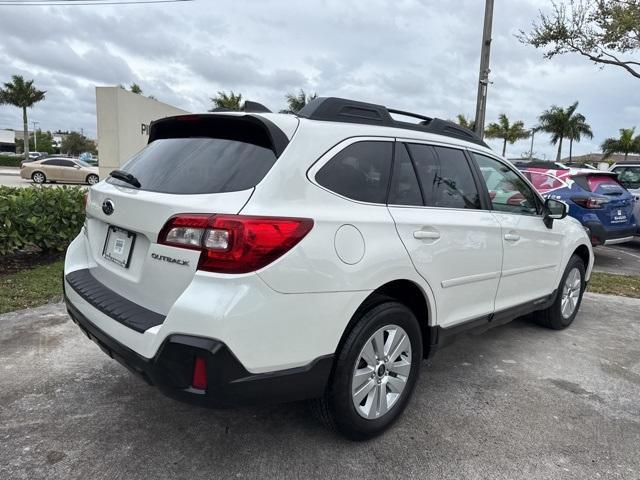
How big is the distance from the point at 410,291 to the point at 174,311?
1.37 m

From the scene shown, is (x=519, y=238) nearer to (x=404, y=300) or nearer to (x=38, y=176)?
(x=404, y=300)

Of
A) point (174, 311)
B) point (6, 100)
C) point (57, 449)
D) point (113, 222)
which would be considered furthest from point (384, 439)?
point (6, 100)

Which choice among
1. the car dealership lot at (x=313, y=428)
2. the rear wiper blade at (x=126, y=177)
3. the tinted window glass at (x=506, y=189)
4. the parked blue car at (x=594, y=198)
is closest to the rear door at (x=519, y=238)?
the tinted window glass at (x=506, y=189)

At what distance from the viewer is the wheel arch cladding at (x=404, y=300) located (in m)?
2.49

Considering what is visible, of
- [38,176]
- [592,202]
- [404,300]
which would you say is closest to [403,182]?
[404,300]

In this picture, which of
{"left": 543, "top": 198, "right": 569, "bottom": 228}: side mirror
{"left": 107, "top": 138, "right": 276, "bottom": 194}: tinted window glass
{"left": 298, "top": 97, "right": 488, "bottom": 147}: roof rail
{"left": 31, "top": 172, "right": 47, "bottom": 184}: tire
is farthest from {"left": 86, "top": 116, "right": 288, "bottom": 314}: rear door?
{"left": 31, "top": 172, "right": 47, "bottom": 184}: tire

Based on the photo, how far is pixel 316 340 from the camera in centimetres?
226

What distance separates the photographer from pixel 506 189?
3840 mm

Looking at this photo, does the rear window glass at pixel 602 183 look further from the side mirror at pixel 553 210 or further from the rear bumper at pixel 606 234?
the side mirror at pixel 553 210

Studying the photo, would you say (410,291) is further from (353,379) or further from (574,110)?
(574,110)

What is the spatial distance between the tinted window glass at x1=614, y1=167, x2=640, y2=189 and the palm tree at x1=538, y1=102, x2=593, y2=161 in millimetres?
31659

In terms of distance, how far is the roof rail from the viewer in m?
2.63

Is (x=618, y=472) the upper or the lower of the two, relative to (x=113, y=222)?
lower

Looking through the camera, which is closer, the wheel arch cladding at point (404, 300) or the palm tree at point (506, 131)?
the wheel arch cladding at point (404, 300)
